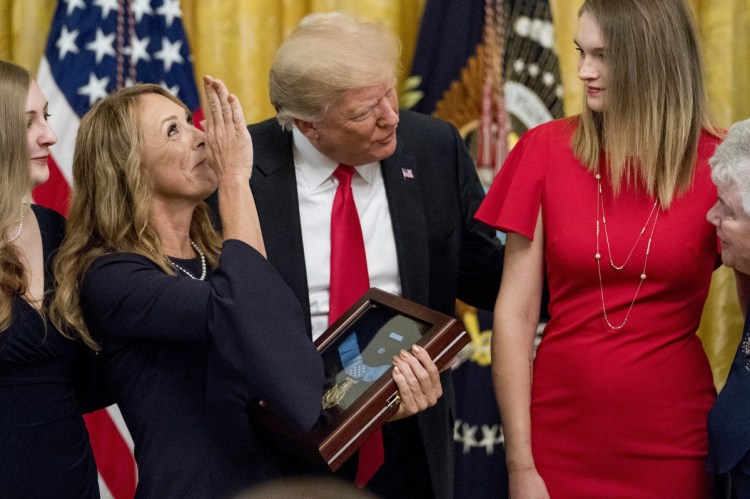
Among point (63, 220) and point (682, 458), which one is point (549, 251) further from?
point (63, 220)

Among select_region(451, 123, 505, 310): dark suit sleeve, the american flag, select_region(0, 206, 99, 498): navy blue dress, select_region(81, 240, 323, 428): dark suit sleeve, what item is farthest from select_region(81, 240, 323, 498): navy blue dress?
the american flag

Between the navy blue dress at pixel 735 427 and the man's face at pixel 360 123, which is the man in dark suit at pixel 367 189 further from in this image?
the navy blue dress at pixel 735 427

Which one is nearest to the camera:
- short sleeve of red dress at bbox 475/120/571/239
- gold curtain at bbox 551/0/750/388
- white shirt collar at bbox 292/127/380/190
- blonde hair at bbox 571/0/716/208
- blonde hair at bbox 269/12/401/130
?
blonde hair at bbox 571/0/716/208

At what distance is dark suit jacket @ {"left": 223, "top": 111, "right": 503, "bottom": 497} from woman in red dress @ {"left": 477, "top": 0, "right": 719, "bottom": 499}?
321 mm

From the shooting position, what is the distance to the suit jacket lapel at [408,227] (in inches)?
93.6

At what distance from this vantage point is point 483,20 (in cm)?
333

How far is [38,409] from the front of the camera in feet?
6.86

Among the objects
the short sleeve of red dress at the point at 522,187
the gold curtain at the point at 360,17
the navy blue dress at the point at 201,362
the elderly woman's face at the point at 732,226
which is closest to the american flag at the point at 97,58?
the gold curtain at the point at 360,17

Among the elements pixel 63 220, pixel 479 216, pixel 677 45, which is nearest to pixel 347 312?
pixel 479 216

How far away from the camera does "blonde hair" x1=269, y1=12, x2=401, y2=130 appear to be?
2318mm

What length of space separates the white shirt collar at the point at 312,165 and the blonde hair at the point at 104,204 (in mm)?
432

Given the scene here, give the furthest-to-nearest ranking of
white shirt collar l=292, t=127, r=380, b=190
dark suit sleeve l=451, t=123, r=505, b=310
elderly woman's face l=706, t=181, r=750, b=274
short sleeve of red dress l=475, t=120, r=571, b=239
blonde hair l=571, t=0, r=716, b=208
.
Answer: dark suit sleeve l=451, t=123, r=505, b=310
white shirt collar l=292, t=127, r=380, b=190
short sleeve of red dress l=475, t=120, r=571, b=239
blonde hair l=571, t=0, r=716, b=208
elderly woman's face l=706, t=181, r=750, b=274

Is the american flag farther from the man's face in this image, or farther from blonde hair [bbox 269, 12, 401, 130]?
the man's face

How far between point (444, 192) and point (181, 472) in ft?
3.13
